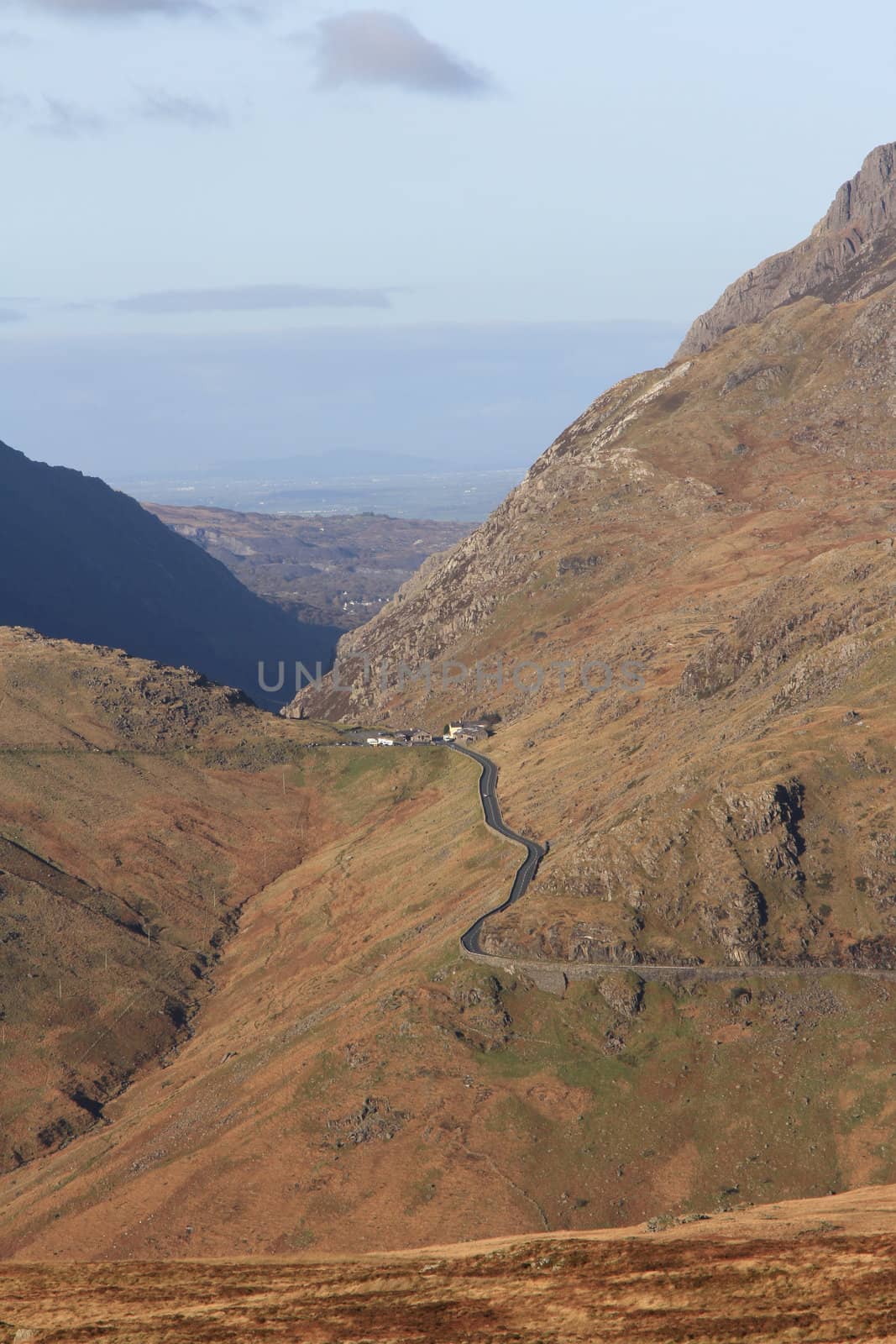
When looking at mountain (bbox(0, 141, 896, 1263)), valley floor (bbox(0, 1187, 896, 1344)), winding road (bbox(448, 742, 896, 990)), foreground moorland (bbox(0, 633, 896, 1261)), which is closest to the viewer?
valley floor (bbox(0, 1187, 896, 1344))

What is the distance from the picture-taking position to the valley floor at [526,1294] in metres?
43.3

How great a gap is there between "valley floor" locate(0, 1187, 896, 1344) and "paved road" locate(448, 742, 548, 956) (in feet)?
162

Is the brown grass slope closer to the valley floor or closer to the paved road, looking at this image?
the paved road

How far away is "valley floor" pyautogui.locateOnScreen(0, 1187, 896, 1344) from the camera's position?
142ft

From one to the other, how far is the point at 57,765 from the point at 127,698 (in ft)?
76.3

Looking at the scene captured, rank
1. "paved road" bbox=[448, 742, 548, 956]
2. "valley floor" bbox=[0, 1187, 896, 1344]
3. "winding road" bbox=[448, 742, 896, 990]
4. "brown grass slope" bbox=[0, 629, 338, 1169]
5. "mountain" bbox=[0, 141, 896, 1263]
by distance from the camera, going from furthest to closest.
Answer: "brown grass slope" bbox=[0, 629, 338, 1169]
"paved road" bbox=[448, 742, 548, 956]
"winding road" bbox=[448, 742, 896, 990]
"mountain" bbox=[0, 141, 896, 1263]
"valley floor" bbox=[0, 1187, 896, 1344]

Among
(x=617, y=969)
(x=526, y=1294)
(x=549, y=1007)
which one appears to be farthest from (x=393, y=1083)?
(x=526, y=1294)

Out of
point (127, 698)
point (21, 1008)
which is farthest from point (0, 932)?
point (127, 698)

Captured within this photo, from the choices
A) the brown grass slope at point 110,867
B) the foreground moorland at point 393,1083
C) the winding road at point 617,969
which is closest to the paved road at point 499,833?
the winding road at point 617,969

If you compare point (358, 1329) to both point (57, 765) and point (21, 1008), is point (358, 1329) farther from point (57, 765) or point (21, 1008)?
point (57, 765)

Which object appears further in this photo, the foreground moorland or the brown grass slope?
the brown grass slope

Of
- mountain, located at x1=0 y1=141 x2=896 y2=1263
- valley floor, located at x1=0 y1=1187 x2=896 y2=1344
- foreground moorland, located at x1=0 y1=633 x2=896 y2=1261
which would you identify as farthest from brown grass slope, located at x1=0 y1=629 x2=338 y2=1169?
valley floor, located at x1=0 y1=1187 x2=896 y2=1344

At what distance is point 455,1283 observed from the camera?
51000 mm

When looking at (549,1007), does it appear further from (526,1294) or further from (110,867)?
(110,867)
